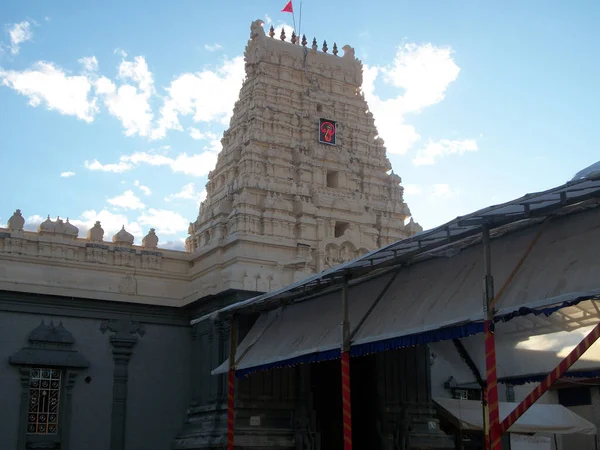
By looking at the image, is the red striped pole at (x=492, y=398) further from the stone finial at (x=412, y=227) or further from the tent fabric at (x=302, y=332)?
the stone finial at (x=412, y=227)

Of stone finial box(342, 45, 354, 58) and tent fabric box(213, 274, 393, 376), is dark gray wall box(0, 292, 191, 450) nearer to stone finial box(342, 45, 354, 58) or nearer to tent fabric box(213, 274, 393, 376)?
tent fabric box(213, 274, 393, 376)

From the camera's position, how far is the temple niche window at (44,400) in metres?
22.4

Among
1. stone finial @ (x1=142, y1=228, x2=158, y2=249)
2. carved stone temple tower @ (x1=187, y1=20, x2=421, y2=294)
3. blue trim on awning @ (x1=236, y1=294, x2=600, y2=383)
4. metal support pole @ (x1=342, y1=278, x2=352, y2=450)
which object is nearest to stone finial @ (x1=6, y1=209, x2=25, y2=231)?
stone finial @ (x1=142, y1=228, x2=158, y2=249)

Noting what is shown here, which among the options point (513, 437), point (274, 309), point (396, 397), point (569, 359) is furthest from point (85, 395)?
point (569, 359)

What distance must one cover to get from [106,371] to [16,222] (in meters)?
5.20

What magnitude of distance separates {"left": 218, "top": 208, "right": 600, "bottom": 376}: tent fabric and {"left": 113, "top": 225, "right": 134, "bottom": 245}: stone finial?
8.14 meters

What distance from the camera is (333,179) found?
2661 centimetres

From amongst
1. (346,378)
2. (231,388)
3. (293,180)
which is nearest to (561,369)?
(346,378)

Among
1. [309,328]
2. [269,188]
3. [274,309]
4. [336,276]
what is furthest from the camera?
[269,188]

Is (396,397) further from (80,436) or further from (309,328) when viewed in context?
(80,436)

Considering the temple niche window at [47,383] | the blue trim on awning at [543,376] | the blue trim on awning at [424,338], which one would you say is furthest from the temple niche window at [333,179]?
the blue trim on awning at [424,338]

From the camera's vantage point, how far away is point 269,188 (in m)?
24.8

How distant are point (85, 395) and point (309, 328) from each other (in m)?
9.66

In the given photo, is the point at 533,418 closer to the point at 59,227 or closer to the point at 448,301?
the point at 448,301
